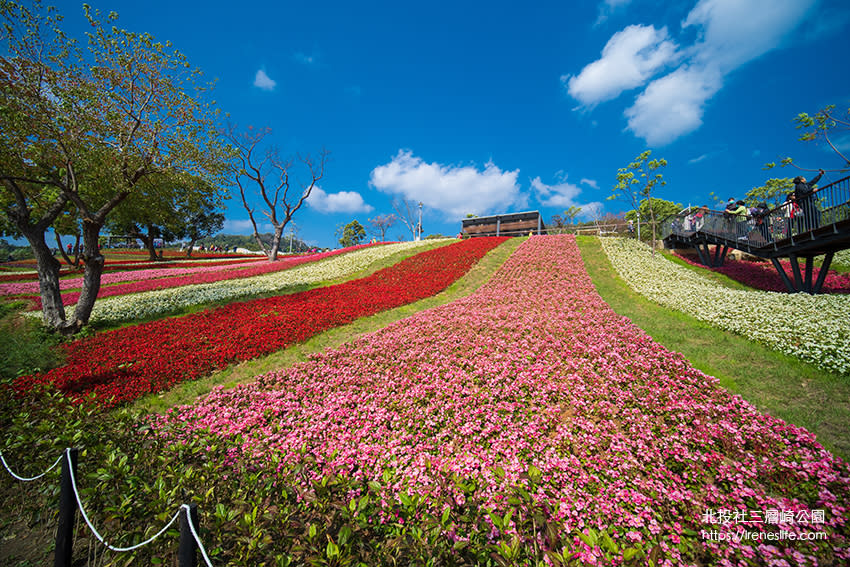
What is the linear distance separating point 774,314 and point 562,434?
1005 centimetres

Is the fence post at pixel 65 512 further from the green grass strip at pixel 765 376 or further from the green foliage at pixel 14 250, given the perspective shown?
the green foliage at pixel 14 250

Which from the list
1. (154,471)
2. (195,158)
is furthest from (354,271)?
(154,471)

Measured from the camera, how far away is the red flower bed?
25.5ft

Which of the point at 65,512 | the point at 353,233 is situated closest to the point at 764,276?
the point at 65,512

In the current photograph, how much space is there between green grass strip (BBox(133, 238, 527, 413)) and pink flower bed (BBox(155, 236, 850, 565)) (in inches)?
31.3

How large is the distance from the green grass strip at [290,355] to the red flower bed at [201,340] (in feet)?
1.04

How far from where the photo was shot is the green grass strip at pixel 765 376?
17.3ft

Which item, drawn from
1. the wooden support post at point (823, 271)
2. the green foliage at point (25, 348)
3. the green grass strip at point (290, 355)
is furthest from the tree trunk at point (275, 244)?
the wooden support post at point (823, 271)

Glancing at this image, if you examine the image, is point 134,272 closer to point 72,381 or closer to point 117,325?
point 117,325

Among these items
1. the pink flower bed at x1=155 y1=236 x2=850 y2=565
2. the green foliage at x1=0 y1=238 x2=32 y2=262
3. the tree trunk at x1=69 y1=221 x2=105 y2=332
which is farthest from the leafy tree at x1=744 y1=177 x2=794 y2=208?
the green foliage at x1=0 y1=238 x2=32 y2=262

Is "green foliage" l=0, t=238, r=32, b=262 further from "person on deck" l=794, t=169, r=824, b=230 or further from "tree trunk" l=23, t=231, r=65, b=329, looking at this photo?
"person on deck" l=794, t=169, r=824, b=230

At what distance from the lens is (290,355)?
9773mm

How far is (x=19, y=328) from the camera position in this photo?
1160 cm

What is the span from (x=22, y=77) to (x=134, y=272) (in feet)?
83.4
